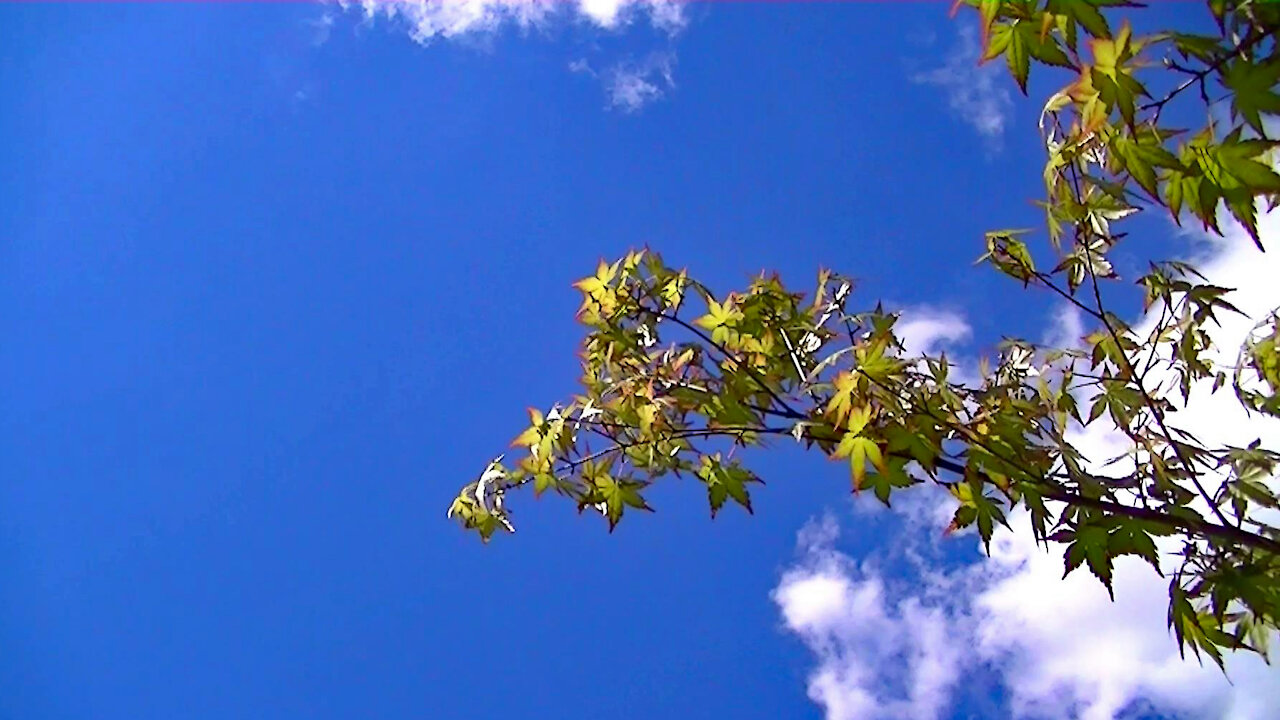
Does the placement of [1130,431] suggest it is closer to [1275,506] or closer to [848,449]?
[1275,506]

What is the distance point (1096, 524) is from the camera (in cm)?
150

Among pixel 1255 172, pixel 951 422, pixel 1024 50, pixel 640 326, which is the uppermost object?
pixel 640 326

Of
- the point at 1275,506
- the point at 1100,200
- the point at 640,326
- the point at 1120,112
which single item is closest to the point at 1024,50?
the point at 1120,112

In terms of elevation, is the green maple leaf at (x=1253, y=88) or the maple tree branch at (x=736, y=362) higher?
the maple tree branch at (x=736, y=362)

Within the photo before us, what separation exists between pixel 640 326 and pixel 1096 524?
3.46 feet

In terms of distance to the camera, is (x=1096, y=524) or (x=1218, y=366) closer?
(x=1096, y=524)

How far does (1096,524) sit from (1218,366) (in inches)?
29.9

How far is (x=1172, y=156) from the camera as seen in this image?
3.73 ft

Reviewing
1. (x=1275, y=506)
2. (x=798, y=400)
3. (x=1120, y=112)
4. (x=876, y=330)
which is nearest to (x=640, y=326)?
(x=798, y=400)

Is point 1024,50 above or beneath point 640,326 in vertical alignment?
beneath

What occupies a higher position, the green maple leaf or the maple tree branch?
the maple tree branch

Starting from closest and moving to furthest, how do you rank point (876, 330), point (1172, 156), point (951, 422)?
point (1172, 156) → point (951, 422) → point (876, 330)

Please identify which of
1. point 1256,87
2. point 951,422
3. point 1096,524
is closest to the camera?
point 1256,87

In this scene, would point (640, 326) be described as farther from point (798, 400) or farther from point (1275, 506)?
point (1275, 506)
